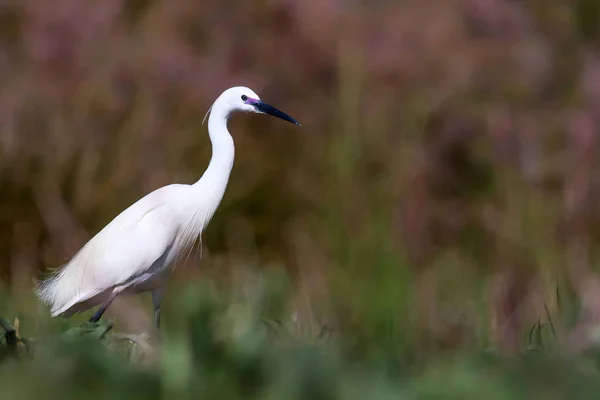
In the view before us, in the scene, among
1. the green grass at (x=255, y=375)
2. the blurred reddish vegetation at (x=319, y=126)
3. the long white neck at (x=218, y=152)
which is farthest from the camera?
the blurred reddish vegetation at (x=319, y=126)

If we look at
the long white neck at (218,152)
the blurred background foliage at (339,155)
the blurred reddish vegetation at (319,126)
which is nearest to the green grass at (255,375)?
the blurred background foliage at (339,155)

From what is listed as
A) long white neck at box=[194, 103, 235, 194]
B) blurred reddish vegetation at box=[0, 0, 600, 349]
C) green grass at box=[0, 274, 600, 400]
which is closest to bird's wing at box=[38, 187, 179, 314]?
long white neck at box=[194, 103, 235, 194]

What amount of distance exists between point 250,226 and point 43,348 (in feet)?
8.40

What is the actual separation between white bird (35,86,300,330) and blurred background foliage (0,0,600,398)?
9 cm

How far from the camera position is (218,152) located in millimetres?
2387

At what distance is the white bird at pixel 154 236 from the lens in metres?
2.40

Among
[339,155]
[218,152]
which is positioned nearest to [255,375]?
[218,152]

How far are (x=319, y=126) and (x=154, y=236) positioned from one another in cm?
144

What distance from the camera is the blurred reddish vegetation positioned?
2980 millimetres

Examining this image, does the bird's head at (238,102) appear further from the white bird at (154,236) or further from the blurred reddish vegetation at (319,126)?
the blurred reddish vegetation at (319,126)

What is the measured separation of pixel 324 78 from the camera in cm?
404

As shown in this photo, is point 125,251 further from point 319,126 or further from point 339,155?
point 319,126

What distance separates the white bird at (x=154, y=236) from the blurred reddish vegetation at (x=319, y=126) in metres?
0.28

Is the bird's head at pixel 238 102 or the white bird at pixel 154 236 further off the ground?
the bird's head at pixel 238 102
